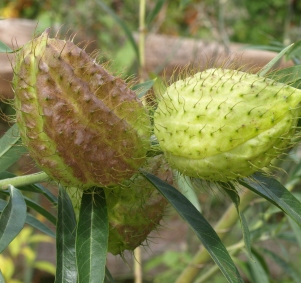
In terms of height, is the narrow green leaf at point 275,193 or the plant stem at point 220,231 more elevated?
the narrow green leaf at point 275,193

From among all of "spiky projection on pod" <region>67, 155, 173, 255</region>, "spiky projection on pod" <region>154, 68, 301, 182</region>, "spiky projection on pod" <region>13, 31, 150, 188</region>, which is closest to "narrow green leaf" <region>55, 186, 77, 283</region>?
"spiky projection on pod" <region>67, 155, 173, 255</region>

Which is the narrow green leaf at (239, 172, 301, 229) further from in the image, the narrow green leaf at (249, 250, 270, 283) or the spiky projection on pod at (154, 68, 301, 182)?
the narrow green leaf at (249, 250, 270, 283)

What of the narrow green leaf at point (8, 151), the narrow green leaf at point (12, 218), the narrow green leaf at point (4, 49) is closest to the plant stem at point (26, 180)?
the narrow green leaf at point (12, 218)

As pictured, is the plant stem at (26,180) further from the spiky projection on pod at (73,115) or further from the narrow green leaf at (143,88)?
the narrow green leaf at (143,88)

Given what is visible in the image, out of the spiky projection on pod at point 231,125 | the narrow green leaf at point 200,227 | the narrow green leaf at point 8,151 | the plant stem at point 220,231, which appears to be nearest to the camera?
the spiky projection on pod at point 231,125

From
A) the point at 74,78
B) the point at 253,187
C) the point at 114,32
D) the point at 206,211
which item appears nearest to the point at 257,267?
the point at 253,187

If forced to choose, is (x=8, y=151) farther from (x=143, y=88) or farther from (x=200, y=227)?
(x=200, y=227)

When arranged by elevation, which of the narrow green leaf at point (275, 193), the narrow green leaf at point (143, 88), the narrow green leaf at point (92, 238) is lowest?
the narrow green leaf at point (92, 238)

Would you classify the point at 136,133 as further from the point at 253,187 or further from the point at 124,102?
the point at 253,187
